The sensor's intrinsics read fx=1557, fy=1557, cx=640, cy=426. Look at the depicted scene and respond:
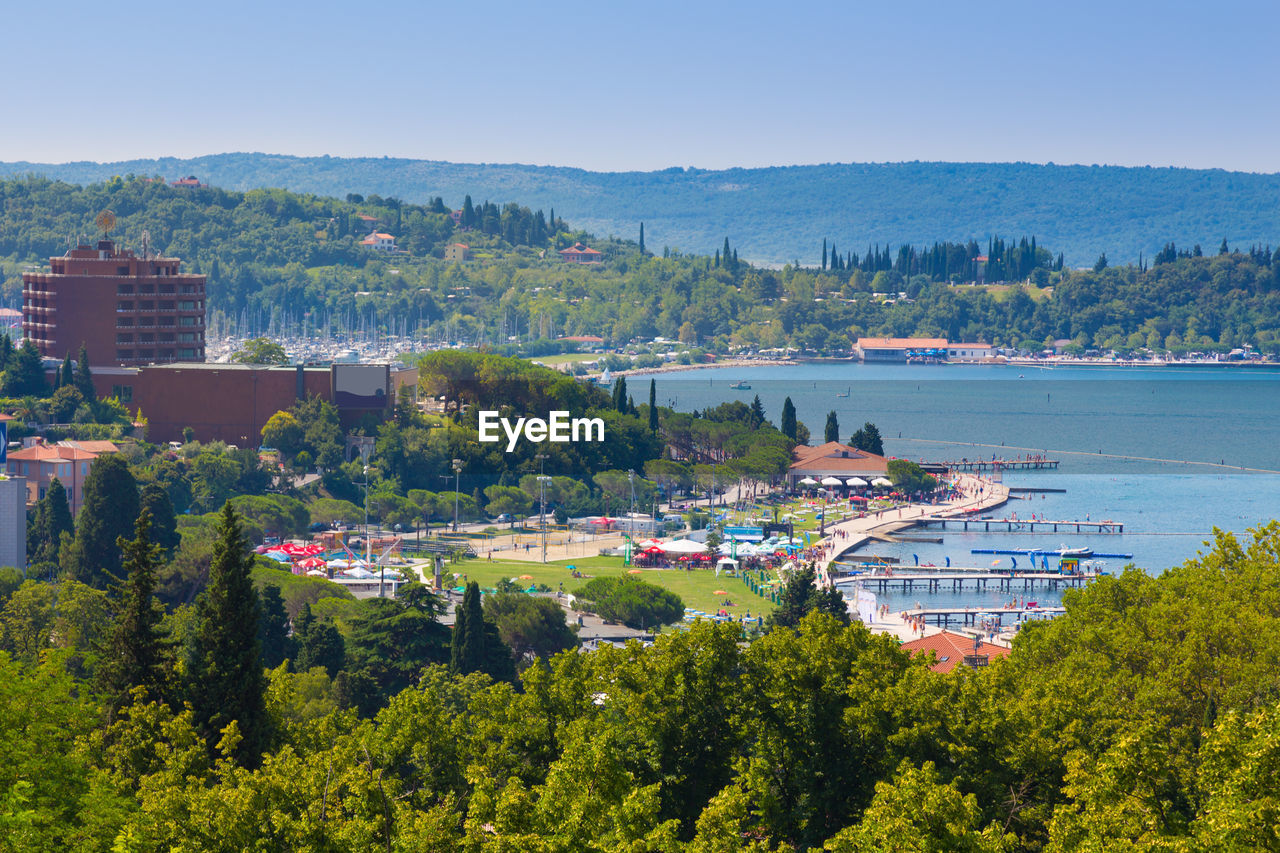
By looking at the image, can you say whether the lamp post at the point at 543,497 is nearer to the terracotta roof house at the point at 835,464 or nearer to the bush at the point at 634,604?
the bush at the point at 634,604

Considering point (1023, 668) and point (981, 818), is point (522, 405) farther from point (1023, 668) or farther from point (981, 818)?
point (981, 818)

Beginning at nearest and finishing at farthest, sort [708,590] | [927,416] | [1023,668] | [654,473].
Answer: [1023,668] < [708,590] < [654,473] < [927,416]

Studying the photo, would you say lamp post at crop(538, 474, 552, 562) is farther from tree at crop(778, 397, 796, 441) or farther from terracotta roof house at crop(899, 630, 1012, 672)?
terracotta roof house at crop(899, 630, 1012, 672)

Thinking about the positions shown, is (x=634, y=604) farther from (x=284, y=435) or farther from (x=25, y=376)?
(x=25, y=376)

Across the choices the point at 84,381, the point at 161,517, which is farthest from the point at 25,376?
the point at 161,517

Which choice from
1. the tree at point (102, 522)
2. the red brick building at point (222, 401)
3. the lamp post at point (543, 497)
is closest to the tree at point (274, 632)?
the tree at point (102, 522)

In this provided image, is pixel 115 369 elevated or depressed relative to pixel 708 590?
elevated

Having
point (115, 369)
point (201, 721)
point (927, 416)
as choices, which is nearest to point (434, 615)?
point (201, 721)
